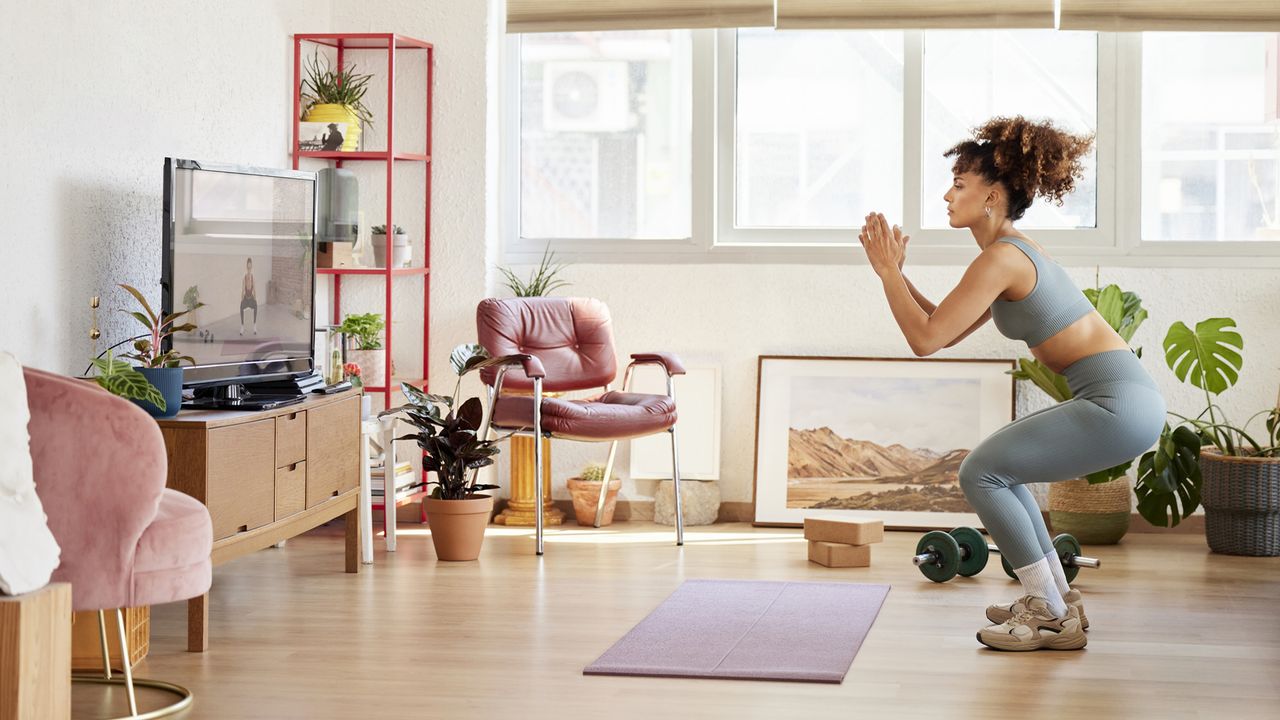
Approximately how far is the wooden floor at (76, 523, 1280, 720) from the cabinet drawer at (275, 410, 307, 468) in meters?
0.45

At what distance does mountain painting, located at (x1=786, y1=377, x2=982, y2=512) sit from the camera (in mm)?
5605

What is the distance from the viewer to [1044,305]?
3.58m

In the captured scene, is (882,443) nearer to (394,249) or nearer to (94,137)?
(394,249)

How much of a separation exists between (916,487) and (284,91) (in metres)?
2.93

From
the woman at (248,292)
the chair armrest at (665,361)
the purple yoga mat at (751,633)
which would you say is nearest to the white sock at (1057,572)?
the purple yoga mat at (751,633)

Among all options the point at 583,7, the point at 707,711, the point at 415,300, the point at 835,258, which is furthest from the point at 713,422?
the point at 707,711

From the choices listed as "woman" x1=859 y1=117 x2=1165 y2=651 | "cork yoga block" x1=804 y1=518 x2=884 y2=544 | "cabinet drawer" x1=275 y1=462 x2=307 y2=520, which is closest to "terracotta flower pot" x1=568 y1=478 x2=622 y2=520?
"cork yoga block" x1=804 y1=518 x2=884 y2=544

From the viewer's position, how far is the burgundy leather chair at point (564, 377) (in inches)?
195

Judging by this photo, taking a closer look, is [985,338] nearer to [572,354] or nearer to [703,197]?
[703,197]

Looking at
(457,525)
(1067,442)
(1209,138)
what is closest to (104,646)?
(457,525)

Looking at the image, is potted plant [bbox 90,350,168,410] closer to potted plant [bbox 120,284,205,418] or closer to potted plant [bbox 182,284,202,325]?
potted plant [bbox 120,284,205,418]

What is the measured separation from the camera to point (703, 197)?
A: 5953 mm

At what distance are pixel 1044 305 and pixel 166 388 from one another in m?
2.25

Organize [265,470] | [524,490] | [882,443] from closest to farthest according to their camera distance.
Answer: [265,470] → [882,443] → [524,490]
